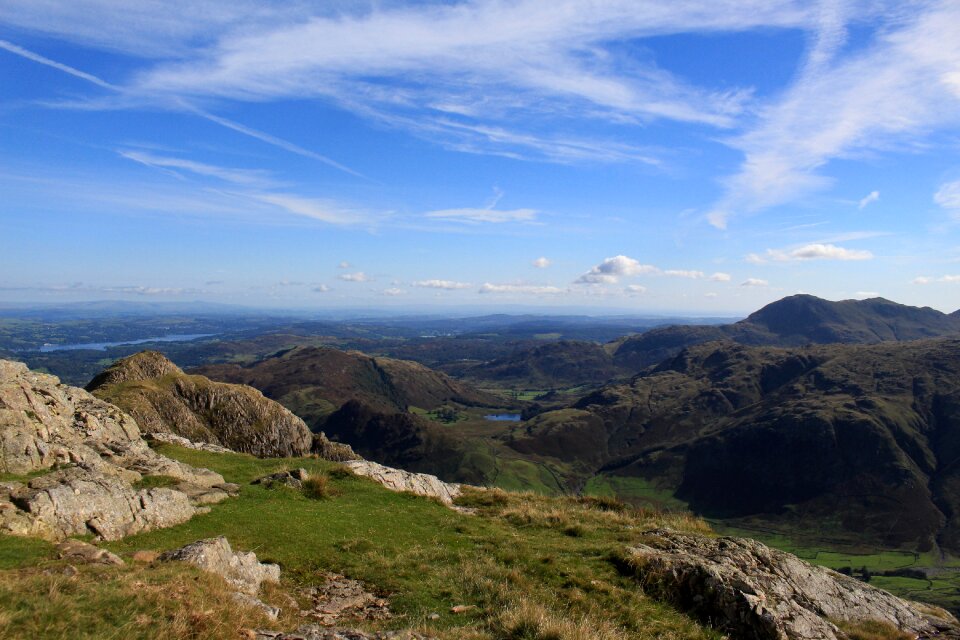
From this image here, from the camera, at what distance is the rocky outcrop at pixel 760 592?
1456 centimetres

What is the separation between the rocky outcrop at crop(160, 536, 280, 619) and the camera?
12.9 m

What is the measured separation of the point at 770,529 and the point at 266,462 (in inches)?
7648

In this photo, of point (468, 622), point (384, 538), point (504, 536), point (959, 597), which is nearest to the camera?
point (468, 622)

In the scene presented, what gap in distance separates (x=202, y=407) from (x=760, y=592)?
187 feet

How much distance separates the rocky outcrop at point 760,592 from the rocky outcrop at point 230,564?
11217 mm

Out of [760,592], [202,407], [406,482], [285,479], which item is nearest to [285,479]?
[285,479]

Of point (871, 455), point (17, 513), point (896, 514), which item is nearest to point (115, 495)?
point (17, 513)

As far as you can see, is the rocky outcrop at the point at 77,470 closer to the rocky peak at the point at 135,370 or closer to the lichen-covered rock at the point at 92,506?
the lichen-covered rock at the point at 92,506

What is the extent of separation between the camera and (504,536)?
21000 millimetres

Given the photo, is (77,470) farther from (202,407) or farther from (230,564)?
(202,407)

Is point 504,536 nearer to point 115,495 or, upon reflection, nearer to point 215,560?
point 215,560

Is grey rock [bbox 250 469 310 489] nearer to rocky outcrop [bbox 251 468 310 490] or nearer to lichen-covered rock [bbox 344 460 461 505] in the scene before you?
rocky outcrop [bbox 251 468 310 490]

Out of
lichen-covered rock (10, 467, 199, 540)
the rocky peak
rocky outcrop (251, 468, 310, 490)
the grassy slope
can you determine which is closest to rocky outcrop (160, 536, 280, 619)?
the grassy slope

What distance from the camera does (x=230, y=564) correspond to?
1380 centimetres
